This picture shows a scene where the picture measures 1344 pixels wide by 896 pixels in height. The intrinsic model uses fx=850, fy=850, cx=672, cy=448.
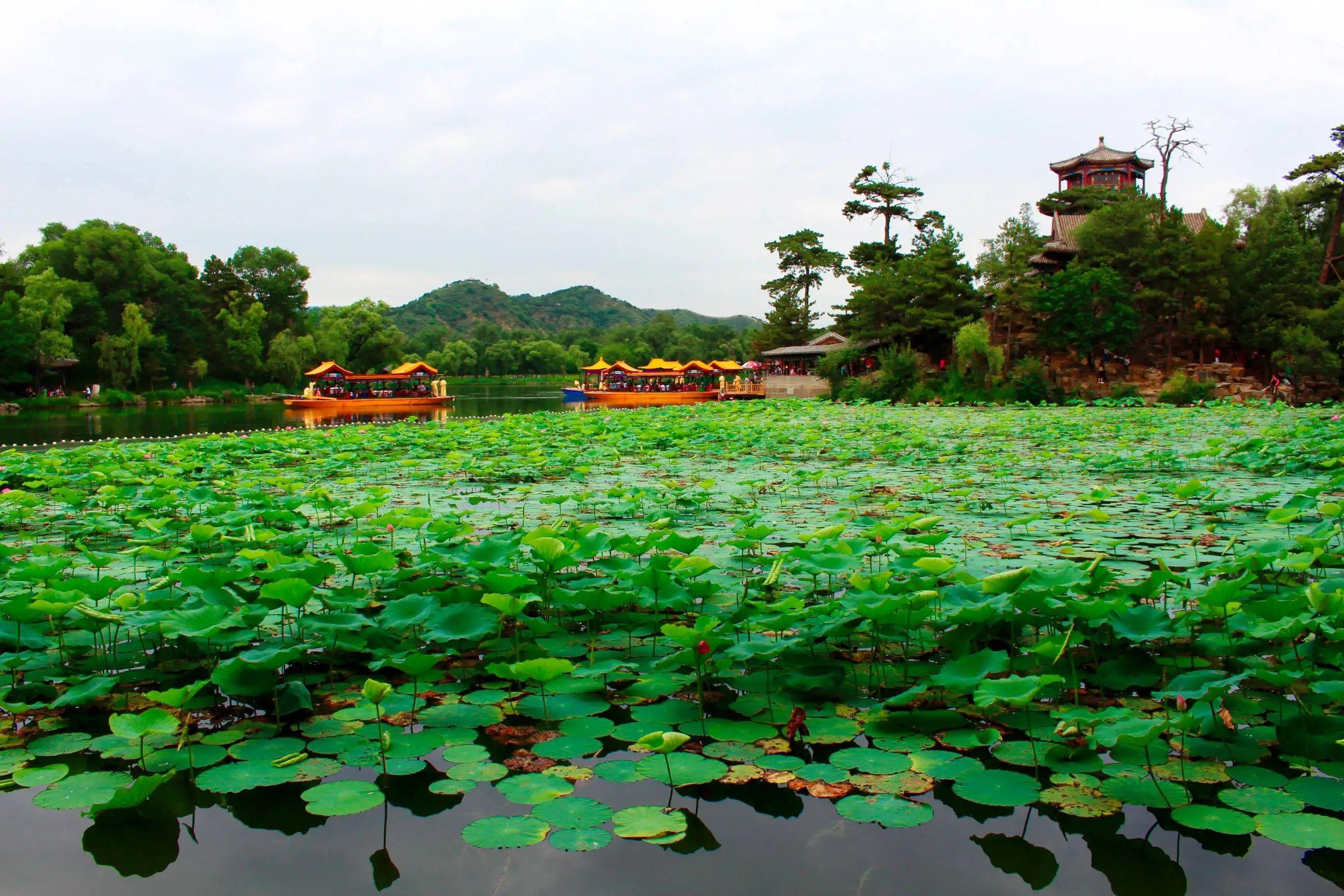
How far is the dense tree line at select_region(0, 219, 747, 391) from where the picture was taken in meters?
31.9

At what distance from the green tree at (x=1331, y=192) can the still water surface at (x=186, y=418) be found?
20.3m

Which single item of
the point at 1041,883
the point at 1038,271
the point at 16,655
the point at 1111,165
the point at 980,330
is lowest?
the point at 1041,883

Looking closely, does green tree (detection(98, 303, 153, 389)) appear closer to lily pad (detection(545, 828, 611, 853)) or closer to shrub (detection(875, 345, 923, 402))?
shrub (detection(875, 345, 923, 402))

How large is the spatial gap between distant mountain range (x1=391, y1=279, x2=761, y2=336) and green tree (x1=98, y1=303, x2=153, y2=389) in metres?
59.8

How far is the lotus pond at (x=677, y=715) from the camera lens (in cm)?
163

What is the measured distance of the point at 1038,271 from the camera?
24.2 meters

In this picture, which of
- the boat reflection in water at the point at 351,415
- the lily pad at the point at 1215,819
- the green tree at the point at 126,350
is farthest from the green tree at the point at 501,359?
the lily pad at the point at 1215,819

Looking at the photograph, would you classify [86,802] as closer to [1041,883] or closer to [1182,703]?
[1041,883]

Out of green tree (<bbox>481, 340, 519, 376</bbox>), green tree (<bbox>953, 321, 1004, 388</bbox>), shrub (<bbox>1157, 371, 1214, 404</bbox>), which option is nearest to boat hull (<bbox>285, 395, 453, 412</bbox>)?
green tree (<bbox>953, 321, 1004, 388</bbox>)

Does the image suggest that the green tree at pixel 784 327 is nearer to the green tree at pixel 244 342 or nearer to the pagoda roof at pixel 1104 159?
the pagoda roof at pixel 1104 159

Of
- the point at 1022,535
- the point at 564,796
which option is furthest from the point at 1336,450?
the point at 564,796

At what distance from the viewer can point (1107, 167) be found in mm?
27891

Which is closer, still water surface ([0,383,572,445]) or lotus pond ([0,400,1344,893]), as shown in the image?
lotus pond ([0,400,1344,893])

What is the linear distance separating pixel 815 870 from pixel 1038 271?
25.4 m
